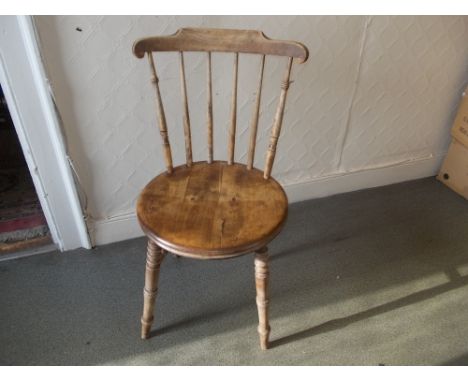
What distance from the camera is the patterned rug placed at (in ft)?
4.96

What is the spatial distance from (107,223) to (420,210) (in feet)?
4.54

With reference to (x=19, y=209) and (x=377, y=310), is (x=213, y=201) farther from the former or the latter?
(x=19, y=209)

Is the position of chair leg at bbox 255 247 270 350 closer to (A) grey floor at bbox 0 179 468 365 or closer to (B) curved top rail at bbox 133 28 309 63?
(A) grey floor at bbox 0 179 468 365

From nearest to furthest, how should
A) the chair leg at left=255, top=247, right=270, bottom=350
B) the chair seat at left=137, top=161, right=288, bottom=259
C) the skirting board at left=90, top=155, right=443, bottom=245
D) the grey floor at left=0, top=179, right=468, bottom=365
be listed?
the chair seat at left=137, top=161, right=288, bottom=259 < the chair leg at left=255, top=247, right=270, bottom=350 < the grey floor at left=0, top=179, right=468, bottom=365 < the skirting board at left=90, top=155, right=443, bottom=245

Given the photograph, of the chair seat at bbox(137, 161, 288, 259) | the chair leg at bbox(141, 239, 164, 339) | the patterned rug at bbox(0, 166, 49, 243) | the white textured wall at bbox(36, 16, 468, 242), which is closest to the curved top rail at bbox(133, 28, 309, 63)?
the white textured wall at bbox(36, 16, 468, 242)

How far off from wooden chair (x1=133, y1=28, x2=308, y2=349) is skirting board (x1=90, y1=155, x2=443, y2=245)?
47 centimetres

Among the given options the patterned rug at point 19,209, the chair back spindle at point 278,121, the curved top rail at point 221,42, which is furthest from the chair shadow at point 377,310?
the patterned rug at point 19,209

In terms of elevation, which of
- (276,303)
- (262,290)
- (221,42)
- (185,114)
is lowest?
(276,303)

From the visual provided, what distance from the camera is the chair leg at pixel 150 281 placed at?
1019 millimetres

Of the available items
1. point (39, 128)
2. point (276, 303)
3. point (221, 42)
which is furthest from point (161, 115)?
point (276, 303)

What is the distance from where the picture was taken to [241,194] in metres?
1.06

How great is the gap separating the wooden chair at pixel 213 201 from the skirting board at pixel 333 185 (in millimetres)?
471

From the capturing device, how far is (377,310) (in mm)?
1312

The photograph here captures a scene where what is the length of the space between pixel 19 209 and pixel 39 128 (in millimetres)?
583
